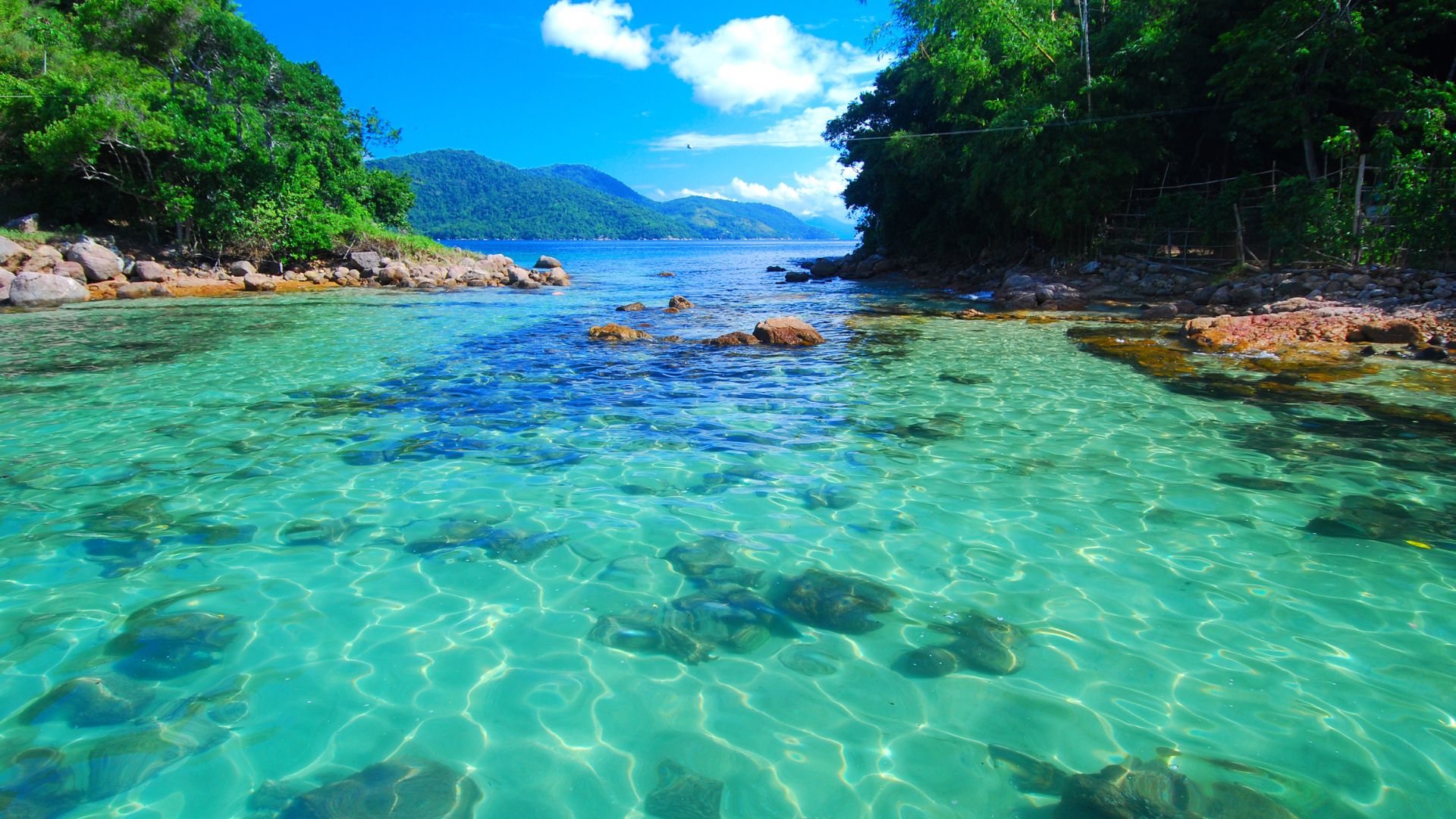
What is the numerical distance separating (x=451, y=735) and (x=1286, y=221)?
1818 centimetres

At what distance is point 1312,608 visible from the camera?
342 cm

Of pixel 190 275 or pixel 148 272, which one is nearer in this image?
pixel 148 272

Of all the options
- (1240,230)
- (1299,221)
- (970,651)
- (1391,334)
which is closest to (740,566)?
(970,651)

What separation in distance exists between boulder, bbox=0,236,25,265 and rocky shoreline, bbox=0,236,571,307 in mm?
21

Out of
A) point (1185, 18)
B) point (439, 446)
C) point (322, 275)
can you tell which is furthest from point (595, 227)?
point (439, 446)

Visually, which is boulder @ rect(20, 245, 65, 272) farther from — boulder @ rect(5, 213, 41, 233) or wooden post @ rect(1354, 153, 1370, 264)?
wooden post @ rect(1354, 153, 1370, 264)

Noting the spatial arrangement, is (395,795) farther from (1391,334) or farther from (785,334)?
(1391,334)

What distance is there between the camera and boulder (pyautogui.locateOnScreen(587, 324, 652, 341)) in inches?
487

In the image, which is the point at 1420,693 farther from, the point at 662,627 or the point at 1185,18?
the point at 1185,18

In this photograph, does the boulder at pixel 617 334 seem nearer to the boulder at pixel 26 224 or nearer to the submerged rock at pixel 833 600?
the submerged rock at pixel 833 600

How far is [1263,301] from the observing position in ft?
45.1

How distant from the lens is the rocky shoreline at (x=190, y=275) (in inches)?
689

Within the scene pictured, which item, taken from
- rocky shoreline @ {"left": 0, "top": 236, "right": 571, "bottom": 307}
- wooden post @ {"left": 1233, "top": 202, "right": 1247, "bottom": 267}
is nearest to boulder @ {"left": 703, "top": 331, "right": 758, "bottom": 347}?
wooden post @ {"left": 1233, "top": 202, "right": 1247, "bottom": 267}

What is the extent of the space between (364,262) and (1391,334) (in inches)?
1103
